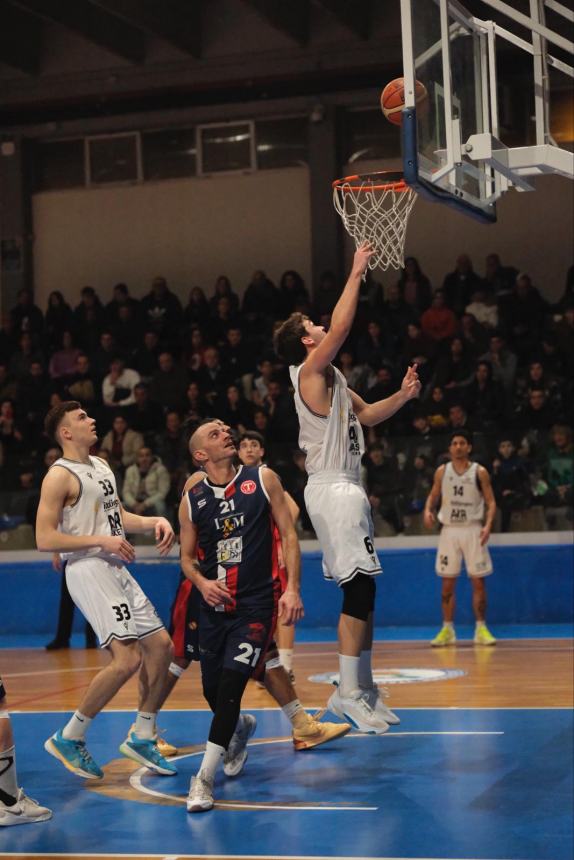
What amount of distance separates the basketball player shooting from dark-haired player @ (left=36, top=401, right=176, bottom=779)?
0.90 m

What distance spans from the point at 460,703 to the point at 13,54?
1413 centimetres

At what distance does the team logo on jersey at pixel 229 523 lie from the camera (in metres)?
7.06

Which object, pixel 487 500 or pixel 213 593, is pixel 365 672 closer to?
pixel 213 593

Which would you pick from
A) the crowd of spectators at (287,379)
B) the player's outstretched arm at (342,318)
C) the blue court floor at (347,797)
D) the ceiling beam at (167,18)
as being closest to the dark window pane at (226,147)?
the ceiling beam at (167,18)

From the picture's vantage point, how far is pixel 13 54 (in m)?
20.0

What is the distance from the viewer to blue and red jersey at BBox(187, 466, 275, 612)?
274 inches

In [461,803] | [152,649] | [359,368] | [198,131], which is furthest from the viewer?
[198,131]

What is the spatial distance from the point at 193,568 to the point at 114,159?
16.0 m

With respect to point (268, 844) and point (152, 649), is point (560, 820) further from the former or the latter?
point (152, 649)

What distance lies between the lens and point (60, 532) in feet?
23.2

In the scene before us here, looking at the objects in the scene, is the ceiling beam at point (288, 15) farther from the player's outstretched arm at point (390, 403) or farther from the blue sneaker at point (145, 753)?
the blue sneaker at point (145, 753)

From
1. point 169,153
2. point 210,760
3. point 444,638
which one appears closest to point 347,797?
point 210,760

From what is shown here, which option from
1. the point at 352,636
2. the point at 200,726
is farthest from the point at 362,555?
the point at 200,726

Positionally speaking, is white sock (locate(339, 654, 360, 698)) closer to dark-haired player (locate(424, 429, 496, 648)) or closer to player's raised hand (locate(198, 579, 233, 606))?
player's raised hand (locate(198, 579, 233, 606))
